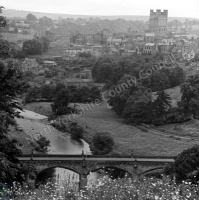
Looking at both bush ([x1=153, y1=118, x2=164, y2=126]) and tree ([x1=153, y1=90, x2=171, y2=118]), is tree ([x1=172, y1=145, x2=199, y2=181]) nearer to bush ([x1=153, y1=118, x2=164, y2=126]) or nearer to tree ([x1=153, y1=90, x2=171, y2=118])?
bush ([x1=153, y1=118, x2=164, y2=126])

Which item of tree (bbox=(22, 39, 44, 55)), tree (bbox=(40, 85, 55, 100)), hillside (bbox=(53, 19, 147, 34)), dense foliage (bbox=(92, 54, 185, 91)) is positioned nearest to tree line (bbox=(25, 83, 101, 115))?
tree (bbox=(40, 85, 55, 100))

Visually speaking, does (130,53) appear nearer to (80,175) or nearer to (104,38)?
(104,38)

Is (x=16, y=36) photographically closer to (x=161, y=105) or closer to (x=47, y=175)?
(x=161, y=105)

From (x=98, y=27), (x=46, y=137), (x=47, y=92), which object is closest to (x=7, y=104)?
(x=46, y=137)

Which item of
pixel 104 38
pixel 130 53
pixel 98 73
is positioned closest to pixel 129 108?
pixel 98 73

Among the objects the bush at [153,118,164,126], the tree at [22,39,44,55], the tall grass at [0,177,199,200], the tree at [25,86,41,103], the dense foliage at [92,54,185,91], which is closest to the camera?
the tall grass at [0,177,199,200]
